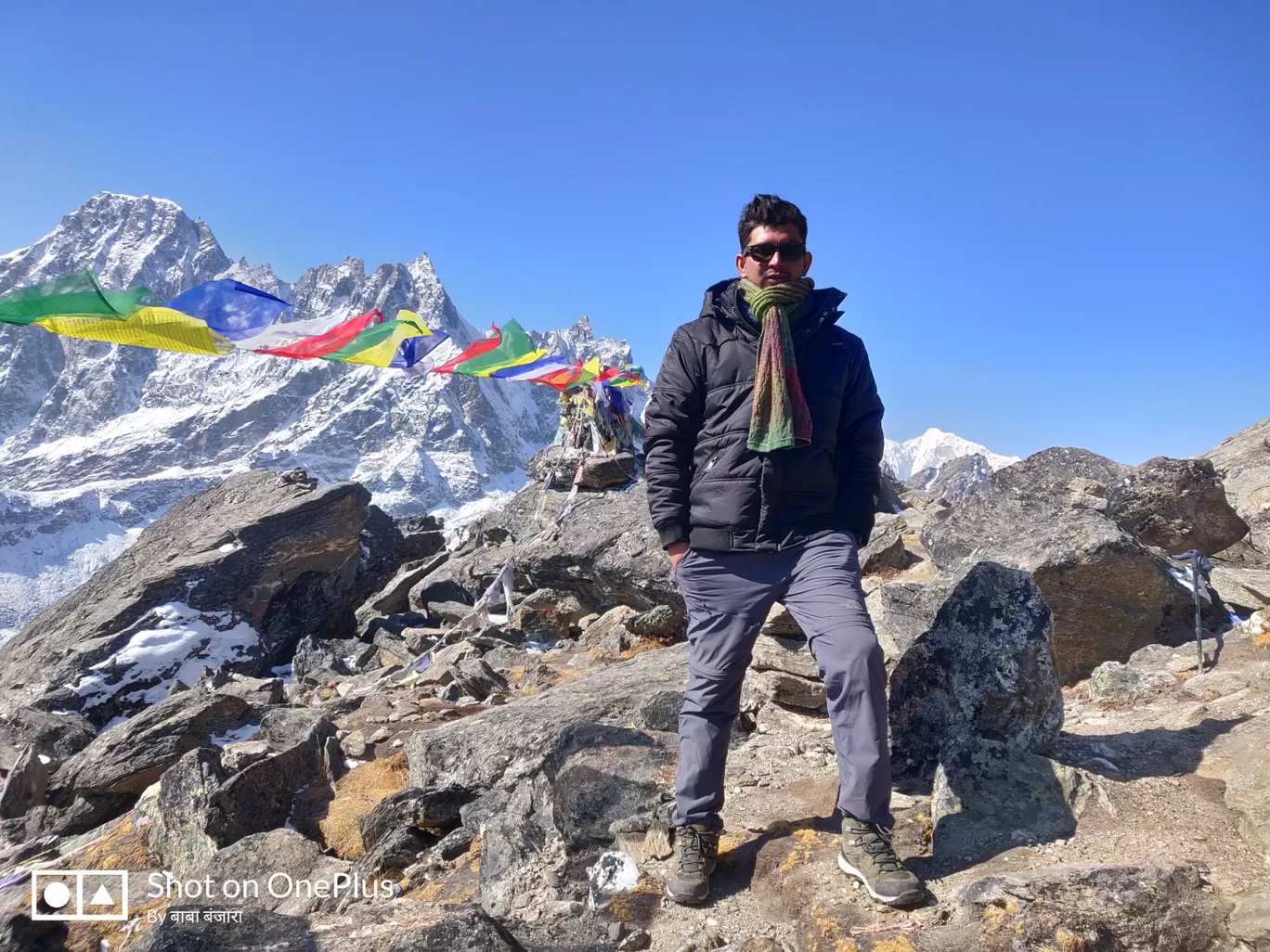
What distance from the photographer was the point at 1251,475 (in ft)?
34.0

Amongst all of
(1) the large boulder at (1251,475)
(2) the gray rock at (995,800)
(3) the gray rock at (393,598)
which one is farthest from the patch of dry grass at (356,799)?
(1) the large boulder at (1251,475)

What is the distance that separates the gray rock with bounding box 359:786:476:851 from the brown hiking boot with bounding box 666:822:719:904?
83.7 inches

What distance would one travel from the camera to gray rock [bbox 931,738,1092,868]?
121 inches

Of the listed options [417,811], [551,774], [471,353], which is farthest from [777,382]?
[471,353]

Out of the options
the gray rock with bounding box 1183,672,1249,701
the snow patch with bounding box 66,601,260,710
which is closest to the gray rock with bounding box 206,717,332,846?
the gray rock with bounding box 1183,672,1249,701

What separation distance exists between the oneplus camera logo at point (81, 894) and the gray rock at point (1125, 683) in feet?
22.0

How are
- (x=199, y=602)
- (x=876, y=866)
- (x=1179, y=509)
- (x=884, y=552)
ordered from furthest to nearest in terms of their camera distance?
1. (x=199, y=602)
2. (x=884, y=552)
3. (x=1179, y=509)
4. (x=876, y=866)

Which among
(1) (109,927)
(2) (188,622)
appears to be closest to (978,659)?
(1) (109,927)

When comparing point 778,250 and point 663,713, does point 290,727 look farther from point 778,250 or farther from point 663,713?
point 778,250

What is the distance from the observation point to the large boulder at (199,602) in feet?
37.2

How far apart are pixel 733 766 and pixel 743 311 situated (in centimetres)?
262

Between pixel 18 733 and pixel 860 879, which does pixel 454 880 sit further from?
pixel 18 733

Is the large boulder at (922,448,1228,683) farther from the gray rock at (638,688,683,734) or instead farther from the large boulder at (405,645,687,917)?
the large boulder at (405,645,687,917)

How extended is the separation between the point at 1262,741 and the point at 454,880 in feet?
13.3
